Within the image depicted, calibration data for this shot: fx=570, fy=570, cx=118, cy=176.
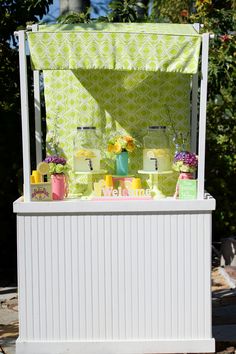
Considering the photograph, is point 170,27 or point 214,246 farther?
point 214,246

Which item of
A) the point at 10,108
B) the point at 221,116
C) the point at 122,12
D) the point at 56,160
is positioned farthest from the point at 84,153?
the point at 221,116

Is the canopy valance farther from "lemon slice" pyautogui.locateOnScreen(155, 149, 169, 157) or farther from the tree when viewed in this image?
the tree

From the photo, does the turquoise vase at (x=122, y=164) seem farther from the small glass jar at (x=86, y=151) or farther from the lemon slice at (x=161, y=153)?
the lemon slice at (x=161, y=153)

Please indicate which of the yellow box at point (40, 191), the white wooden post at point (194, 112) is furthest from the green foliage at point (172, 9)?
the yellow box at point (40, 191)

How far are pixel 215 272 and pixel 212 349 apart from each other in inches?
105

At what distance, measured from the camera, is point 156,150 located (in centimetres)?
401

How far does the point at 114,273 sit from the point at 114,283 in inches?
2.6

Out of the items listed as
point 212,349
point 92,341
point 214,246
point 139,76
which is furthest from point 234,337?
point 214,246

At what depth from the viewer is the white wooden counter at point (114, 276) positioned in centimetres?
365

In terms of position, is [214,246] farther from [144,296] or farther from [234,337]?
[144,296]

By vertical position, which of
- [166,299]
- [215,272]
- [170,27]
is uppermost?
[170,27]

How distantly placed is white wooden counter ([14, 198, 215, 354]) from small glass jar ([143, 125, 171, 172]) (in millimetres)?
435

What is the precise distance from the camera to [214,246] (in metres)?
7.06

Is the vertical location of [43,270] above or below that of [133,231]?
below
